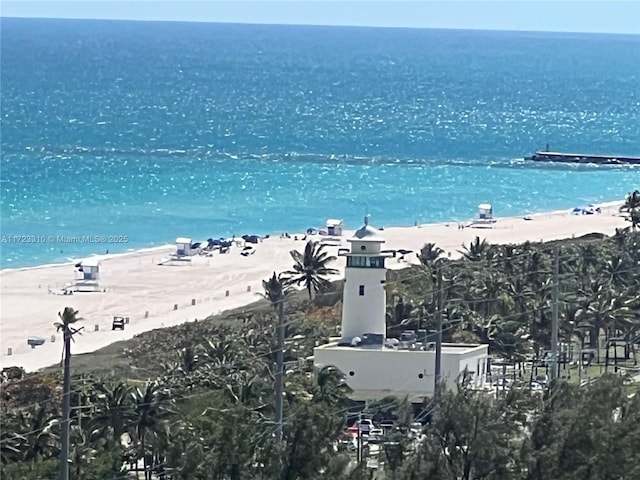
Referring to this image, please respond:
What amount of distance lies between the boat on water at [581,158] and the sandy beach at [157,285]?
30.5 metres

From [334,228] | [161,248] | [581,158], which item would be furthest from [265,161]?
[161,248]

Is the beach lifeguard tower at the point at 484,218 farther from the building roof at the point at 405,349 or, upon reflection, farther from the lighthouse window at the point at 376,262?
the building roof at the point at 405,349

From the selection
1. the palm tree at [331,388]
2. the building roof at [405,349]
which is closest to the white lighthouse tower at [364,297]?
the building roof at [405,349]

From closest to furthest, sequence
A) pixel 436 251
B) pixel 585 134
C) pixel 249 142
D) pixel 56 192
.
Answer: pixel 436 251 < pixel 56 192 < pixel 249 142 < pixel 585 134

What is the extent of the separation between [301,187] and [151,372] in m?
60.8

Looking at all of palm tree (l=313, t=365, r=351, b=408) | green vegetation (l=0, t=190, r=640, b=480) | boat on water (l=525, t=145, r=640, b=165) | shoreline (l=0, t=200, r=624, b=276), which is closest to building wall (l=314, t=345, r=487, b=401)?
green vegetation (l=0, t=190, r=640, b=480)

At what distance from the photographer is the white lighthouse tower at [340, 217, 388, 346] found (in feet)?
131

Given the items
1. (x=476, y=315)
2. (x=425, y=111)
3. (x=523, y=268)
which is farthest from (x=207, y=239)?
(x=425, y=111)

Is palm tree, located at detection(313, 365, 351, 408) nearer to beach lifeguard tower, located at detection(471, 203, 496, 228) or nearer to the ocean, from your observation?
the ocean

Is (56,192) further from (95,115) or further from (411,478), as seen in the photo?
(411,478)

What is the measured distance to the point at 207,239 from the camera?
255ft

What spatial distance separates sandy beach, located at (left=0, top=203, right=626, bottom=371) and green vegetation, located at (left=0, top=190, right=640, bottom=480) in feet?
11.3

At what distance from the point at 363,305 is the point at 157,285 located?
25467 millimetres

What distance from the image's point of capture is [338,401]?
3512 centimetres
